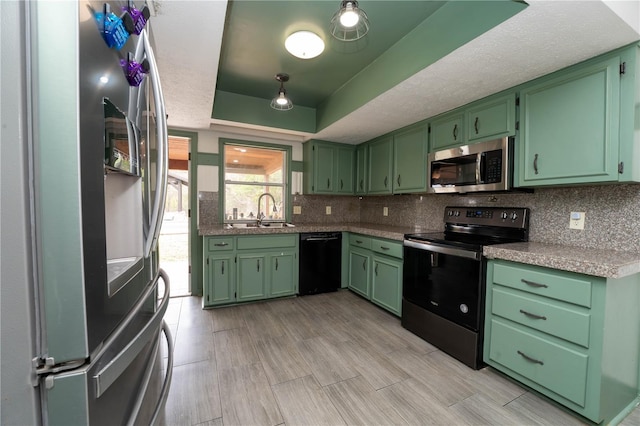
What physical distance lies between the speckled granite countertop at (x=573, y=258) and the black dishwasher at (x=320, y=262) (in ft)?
6.32

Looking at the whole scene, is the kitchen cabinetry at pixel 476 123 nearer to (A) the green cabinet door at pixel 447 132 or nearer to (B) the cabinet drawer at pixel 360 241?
(A) the green cabinet door at pixel 447 132

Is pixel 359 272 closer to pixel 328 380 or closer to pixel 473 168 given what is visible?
pixel 328 380

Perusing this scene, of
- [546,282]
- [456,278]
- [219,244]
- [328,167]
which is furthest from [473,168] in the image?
[219,244]

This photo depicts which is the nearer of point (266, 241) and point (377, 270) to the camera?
point (377, 270)

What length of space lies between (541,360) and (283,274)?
8.07 feet

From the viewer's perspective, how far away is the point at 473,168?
2293 millimetres

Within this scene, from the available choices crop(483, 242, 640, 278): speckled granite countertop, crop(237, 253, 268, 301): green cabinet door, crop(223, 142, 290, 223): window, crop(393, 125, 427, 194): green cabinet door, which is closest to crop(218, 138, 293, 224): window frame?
crop(223, 142, 290, 223): window

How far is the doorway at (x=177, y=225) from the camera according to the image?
12.9 feet

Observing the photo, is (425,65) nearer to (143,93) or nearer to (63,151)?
(143,93)

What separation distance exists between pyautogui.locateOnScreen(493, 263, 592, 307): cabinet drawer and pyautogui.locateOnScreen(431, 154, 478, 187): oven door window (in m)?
0.83

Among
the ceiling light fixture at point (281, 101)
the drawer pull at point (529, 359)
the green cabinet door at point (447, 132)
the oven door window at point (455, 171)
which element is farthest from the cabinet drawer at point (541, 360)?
the ceiling light fixture at point (281, 101)

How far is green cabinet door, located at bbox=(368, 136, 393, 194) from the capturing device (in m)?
3.32

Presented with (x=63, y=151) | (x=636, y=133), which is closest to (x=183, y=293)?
(x=63, y=151)

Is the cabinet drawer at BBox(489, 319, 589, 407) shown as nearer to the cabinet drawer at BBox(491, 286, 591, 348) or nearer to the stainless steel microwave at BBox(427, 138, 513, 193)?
the cabinet drawer at BBox(491, 286, 591, 348)
